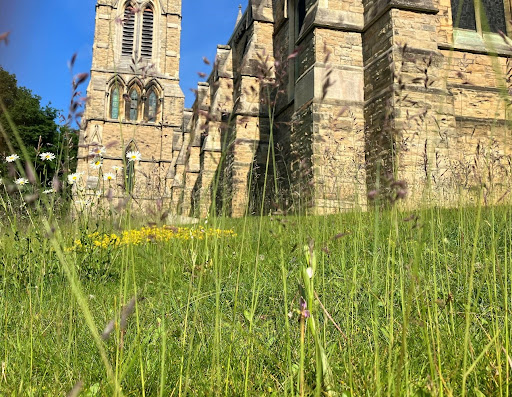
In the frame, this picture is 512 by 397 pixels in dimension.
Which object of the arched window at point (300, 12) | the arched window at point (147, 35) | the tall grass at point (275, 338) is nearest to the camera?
the tall grass at point (275, 338)

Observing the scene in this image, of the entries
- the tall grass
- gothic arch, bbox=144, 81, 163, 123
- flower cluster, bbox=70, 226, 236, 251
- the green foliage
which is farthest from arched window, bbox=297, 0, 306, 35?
gothic arch, bbox=144, 81, 163, 123

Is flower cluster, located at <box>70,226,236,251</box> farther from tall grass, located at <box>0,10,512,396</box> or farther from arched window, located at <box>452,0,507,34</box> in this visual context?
arched window, located at <box>452,0,507,34</box>

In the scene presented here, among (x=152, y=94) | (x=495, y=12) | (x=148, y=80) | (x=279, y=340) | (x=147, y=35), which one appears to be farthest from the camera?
(x=147, y=35)

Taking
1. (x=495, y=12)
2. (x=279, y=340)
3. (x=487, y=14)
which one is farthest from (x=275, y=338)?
(x=495, y=12)

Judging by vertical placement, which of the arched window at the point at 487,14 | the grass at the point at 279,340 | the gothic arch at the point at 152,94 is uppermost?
the gothic arch at the point at 152,94

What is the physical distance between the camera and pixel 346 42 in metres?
9.49

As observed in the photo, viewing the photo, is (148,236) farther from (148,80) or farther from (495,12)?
(148,80)

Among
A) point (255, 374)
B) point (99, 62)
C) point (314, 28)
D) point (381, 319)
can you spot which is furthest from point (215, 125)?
point (99, 62)

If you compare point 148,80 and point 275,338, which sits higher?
point 148,80

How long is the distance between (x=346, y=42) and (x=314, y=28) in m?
0.80

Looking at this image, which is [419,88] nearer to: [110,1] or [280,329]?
[280,329]

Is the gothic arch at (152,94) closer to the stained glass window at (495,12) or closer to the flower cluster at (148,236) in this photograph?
the stained glass window at (495,12)

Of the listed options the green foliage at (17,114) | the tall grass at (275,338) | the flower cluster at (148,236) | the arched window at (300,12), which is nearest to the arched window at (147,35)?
the green foliage at (17,114)

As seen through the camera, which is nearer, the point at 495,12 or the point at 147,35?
the point at 495,12
